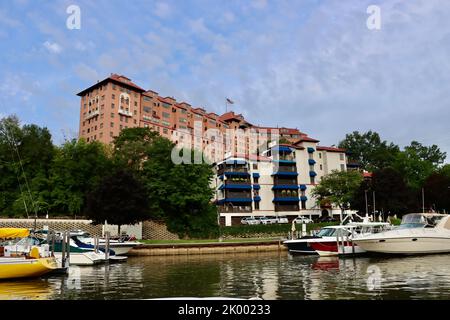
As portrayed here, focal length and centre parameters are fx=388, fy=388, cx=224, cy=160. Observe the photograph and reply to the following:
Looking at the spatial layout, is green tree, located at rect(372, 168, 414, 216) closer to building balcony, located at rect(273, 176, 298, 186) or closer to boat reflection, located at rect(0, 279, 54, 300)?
building balcony, located at rect(273, 176, 298, 186)

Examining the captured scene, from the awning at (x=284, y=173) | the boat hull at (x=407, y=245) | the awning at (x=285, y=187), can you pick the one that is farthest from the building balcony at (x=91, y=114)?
the boat hull at (x=407, y=245)

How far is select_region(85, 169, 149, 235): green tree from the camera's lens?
42.1m

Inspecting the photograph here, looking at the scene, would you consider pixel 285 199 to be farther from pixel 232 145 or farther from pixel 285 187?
pixel 232 145

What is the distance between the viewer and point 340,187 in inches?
2699

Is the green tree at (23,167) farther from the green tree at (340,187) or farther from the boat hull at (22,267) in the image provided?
the green tree at (340,187)

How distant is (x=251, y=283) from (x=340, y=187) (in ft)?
176

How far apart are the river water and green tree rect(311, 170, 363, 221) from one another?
43.7 meters

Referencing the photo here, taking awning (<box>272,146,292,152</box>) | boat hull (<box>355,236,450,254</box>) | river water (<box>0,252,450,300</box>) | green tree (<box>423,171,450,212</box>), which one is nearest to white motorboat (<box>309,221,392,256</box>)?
boat hull (<box>355,236,450,254</box>)

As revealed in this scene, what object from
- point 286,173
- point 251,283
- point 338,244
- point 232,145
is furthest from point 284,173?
point 251,283

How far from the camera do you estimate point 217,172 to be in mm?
74750
